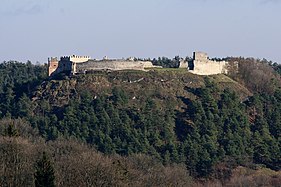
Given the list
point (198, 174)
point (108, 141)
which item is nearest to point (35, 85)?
point (108, 141)

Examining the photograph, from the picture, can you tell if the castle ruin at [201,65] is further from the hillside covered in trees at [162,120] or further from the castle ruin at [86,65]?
the castle ruin at [86,65]

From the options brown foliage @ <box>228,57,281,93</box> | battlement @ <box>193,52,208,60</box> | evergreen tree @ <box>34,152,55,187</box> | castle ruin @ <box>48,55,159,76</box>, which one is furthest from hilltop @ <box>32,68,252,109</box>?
evergreen tree @ <box>34,152,55,187</box>

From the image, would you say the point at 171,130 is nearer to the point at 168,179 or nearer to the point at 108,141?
the point at 108,141

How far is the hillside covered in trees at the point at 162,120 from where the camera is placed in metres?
111

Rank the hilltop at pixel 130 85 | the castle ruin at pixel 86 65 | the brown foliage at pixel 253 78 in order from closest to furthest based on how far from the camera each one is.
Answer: the hilltop at pixel 130 85 < the castle ruin at pixel 86 65 < the brown foliage at pixel 253 78

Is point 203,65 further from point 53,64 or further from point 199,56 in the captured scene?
point 53,64

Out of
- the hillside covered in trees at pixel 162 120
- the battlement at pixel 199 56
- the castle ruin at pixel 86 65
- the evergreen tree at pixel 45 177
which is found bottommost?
the hillside covered in trees at pixel 162 120

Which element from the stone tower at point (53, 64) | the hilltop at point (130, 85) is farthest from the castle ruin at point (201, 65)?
the stone tower at point (53, 64)

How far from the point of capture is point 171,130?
119m

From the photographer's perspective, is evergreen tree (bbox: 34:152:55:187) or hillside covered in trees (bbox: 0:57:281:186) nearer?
evergreen tree (bbox: 34:152:55:187)

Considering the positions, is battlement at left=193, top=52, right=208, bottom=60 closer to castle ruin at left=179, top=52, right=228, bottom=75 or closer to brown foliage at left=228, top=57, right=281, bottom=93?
castle ruin at left=179, top=52, right=228, bottom=75

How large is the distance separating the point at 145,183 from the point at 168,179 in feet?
17.2

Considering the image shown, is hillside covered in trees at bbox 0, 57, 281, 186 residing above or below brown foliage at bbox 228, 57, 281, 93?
below

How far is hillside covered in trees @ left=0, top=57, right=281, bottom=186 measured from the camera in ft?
363
